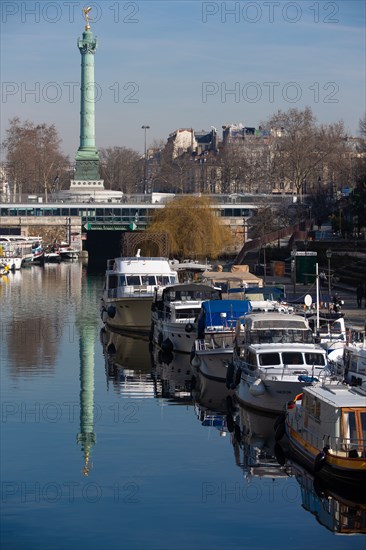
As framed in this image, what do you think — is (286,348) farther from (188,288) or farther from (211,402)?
(188,288)

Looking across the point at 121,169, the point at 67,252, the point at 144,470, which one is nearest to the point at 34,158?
the point at 121,169

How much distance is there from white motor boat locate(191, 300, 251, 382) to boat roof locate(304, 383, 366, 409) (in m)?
9.08

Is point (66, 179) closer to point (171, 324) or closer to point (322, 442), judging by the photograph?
point (171, 324)

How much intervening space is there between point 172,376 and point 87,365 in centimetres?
346

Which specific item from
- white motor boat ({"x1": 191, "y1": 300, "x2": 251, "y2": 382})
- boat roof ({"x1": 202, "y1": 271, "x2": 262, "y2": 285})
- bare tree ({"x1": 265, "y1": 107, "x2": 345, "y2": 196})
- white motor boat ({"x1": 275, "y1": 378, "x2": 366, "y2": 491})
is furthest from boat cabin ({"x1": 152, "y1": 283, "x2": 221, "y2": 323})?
bare tree ({"x1": 265, "y1": 107, "x2": 345, "y2": 196})

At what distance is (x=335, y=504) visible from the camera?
71.2 ft

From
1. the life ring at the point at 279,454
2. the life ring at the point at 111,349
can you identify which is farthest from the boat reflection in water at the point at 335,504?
the life ring at the point at 111,349

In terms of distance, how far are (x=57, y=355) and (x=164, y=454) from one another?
15.8 metres

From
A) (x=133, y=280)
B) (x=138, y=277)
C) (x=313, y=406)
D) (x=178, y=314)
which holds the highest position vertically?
(x=138, y=277)

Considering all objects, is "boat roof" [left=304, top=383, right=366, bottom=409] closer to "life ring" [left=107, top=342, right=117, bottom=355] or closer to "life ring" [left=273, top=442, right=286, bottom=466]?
"life ring" [left=273, top=442, right=286, bottom=466]

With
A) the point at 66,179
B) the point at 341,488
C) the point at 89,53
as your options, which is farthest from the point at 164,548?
the point at 66,179

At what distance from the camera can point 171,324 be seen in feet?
134

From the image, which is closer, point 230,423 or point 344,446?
point 344,446

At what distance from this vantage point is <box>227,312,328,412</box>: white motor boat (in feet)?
92.8
